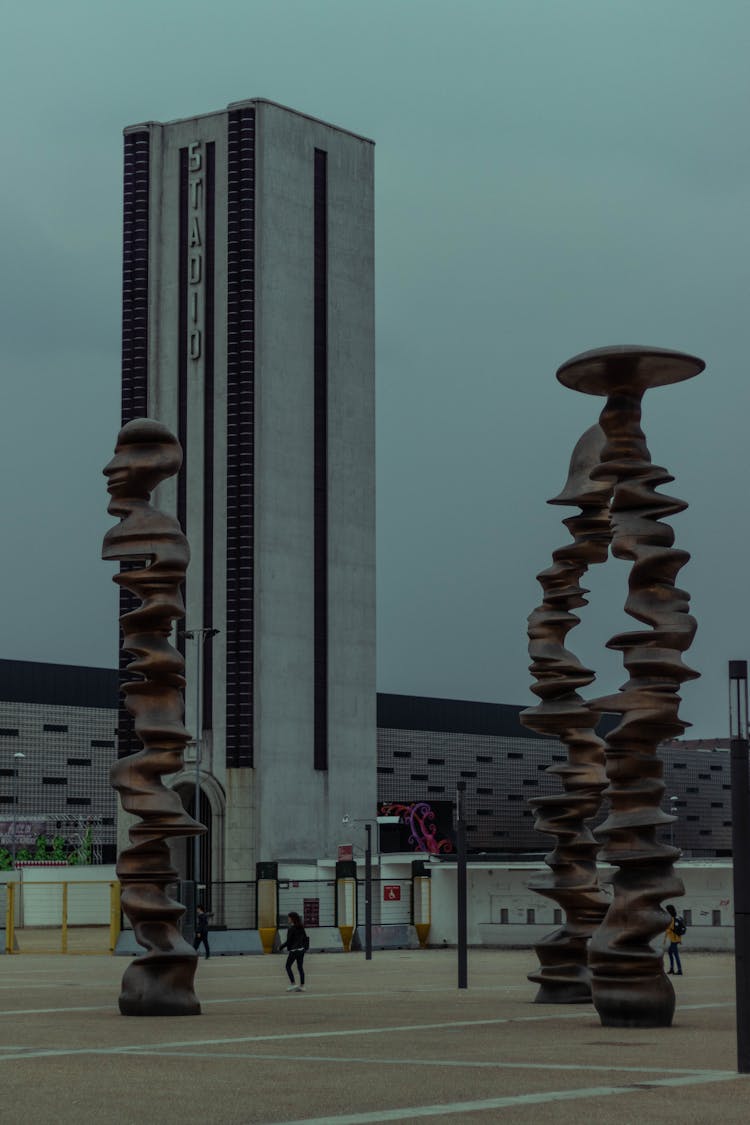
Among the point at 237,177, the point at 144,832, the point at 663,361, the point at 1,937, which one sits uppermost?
the point at 237,177

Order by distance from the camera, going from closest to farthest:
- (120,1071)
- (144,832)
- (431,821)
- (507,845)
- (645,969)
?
1. (120,1071)
2. (645,969)
3. (144,832)
4. (431,821)
5. (507,845)

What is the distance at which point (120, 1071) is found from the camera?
56.2 ft

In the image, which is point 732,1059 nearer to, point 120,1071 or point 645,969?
point 645,969

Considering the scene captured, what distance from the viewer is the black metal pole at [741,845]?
53.2 ft

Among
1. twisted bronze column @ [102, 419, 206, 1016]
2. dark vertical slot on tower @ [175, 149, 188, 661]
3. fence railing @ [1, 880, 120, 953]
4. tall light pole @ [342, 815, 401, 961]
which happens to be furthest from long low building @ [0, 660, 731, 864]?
twisted bronze column @ [102, 419, 206, 1016]

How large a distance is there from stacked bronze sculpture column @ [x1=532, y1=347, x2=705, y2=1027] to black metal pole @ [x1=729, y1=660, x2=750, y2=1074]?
6.14 metres

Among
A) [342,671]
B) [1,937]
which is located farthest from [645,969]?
[342,671]

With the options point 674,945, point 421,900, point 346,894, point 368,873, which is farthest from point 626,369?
point 346,894

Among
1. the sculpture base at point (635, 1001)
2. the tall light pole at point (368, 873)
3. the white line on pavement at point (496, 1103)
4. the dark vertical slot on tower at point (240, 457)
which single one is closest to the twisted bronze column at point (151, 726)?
the sculpture base at point (635, 1001)

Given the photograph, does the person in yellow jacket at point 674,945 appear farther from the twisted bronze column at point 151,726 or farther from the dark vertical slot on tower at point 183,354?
the dark vertical slot on tower at point 183,354

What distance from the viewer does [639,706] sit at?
23.1 meters

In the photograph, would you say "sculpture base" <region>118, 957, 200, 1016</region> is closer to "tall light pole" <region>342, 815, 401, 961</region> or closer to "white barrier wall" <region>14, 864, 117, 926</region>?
"tall light pole" <region>342, 815, 401, 961</region>

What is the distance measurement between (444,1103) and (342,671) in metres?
71.5

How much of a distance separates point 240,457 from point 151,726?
56.3 meters
